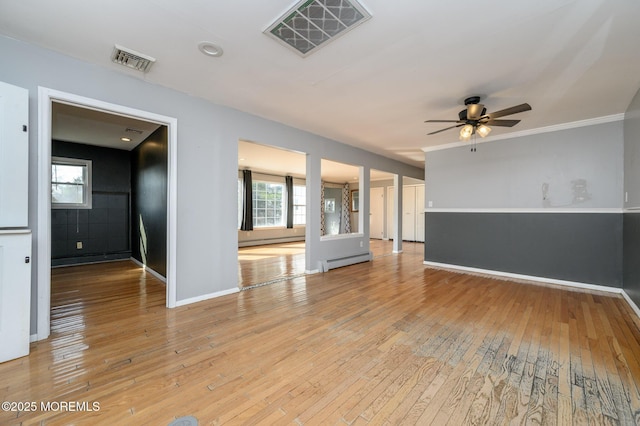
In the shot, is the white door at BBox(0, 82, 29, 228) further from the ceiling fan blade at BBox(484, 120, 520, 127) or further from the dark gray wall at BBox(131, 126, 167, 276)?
the ceiling fan blade at BBox(484, 120, 520, 127)

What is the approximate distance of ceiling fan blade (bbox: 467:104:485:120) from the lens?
3033mm

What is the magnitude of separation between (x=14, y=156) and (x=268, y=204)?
6.86 meters

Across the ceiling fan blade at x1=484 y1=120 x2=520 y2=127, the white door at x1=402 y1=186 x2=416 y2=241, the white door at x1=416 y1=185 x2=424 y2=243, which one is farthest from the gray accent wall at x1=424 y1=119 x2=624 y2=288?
the white door at x1=402 y1=186 x2=416 y2=241

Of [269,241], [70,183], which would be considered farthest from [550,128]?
[70,183]

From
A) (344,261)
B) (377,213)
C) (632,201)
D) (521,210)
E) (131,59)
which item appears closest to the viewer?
(131,59)

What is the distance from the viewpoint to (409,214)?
31.3ft

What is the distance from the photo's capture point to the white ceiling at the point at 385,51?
177cm

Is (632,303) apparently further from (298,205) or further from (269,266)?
(298,205)

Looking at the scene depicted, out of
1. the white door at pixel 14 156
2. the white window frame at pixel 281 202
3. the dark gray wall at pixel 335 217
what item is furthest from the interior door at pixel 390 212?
the white door at pixel 14 156

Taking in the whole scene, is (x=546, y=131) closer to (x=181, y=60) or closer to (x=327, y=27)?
(x=327, y=27)

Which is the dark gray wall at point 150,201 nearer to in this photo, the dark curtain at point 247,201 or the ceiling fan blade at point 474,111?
the dark curtain at point 247,201

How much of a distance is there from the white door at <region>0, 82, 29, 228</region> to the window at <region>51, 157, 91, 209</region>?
4.09m

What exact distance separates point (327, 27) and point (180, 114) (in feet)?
6.78

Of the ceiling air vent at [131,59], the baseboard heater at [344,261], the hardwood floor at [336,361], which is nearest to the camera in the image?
the hardwood floor at [336,361]
